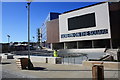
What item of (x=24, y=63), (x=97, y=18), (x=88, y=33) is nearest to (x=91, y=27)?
(x=88, y=33)

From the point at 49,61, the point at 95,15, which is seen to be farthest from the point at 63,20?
the point at 49,61

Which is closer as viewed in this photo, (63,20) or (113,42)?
(113,42)

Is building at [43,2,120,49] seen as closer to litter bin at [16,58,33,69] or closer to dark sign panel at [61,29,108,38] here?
dark sign panel at [61,29,108,38]

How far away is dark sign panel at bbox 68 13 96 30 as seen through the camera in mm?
49031

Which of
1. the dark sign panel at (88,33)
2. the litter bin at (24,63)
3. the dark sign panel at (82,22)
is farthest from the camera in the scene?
the dark sign panel at (82,22)

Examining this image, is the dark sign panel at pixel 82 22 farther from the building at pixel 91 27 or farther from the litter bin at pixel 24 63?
the litter bin at pixel 24 63

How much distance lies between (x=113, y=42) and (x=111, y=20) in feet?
23.7

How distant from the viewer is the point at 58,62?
1499 centimetres

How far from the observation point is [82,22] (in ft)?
168

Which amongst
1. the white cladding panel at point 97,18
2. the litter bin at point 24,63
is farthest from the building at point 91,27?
the litter bin at point 24,63

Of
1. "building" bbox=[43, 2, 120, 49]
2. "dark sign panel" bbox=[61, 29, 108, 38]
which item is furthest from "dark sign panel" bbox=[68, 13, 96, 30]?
"dark sign panel" bbox=[61, 29, 108, 38]

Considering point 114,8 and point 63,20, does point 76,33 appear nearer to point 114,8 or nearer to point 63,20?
point 63,20

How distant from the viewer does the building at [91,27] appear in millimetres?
45062

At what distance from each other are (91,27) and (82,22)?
3814 millimetres
